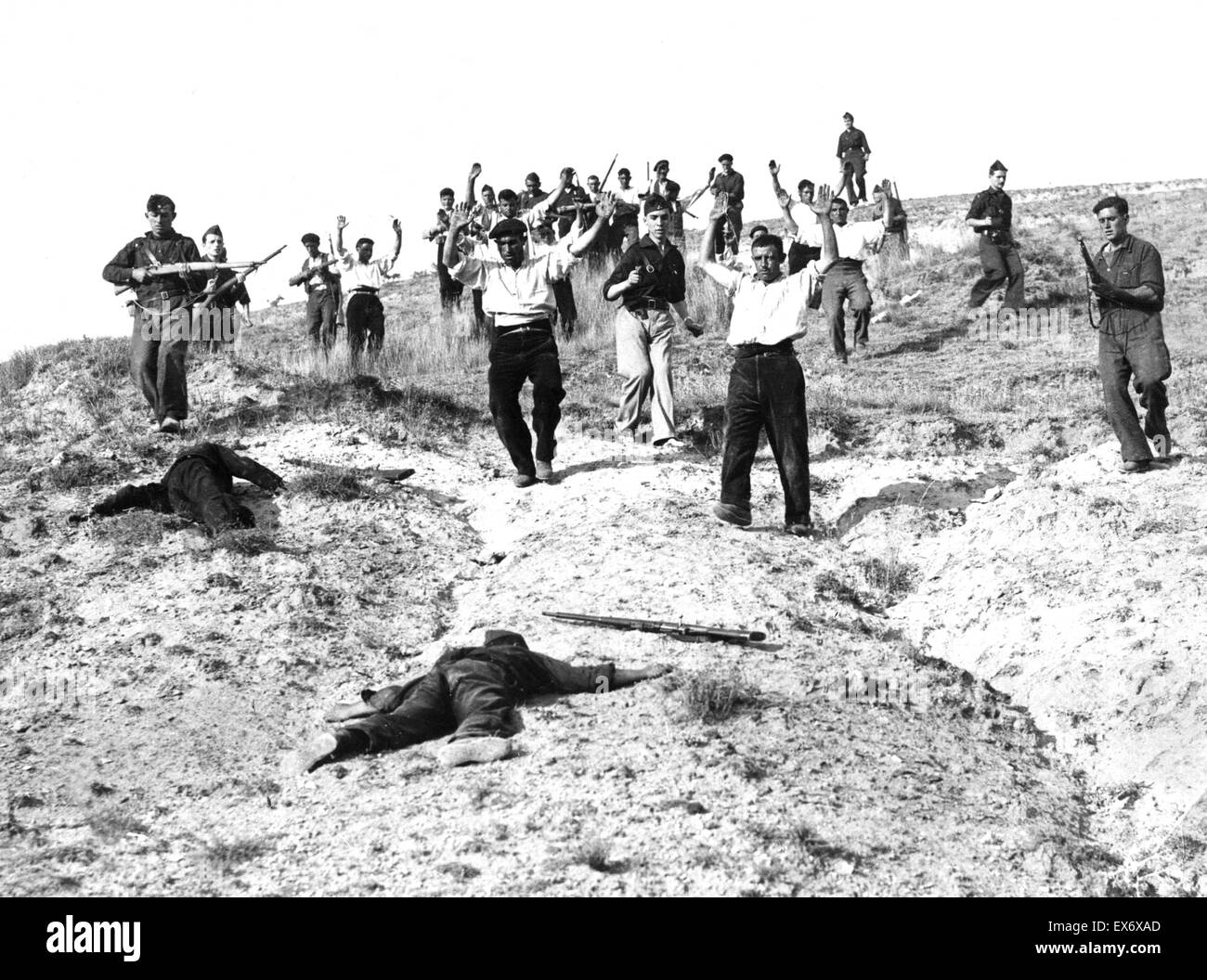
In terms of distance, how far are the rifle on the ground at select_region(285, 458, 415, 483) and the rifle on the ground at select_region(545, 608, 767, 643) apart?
11.6 feet

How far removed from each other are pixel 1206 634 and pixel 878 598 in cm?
216

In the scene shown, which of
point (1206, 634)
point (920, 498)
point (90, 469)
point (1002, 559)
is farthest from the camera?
point (90, 469)

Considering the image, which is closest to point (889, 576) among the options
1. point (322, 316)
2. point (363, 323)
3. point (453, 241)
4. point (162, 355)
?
point (453, 241)

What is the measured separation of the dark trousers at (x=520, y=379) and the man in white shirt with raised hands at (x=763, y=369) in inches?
64.4

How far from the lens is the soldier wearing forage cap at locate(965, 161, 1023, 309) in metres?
15.7

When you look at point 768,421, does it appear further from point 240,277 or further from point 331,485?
point 240,277

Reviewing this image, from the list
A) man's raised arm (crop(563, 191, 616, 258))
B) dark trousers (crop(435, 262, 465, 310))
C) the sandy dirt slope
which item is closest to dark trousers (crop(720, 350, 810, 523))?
the sandy dirt slope

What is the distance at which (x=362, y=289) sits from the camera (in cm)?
1602

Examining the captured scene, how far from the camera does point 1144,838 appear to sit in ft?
22.8

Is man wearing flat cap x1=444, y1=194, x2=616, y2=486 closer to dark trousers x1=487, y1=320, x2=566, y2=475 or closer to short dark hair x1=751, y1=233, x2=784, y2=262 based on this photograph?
dark trousers x1=487, y1=320, x2=566, y2=475

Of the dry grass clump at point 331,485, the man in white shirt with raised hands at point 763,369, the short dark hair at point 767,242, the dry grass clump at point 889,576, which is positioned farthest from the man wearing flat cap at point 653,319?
the dry grass clump at point 889,576

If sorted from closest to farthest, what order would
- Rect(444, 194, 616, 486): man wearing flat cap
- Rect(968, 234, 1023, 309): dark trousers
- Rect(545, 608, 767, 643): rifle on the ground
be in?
Rect(545, 608, 767, 643): rifle on the ground < Rect(444, 194, 616, 486): man wearing flat cap < Rect(968, 234, 1023, 309): dark trousers

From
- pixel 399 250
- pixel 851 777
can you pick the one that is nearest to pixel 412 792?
pixel 851 777

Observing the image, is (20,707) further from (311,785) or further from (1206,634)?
(1206,634)
